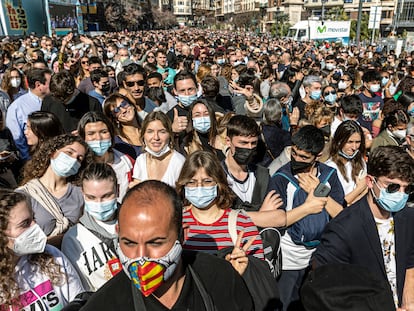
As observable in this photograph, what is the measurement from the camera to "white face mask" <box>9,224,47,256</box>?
2.20m

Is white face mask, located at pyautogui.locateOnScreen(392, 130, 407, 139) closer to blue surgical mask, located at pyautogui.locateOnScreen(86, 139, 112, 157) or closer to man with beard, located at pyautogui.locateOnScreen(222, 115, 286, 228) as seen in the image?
man with beard, located at pyautogui.locateOnScreen(222, 115, 286, 228)

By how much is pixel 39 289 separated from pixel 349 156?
3134 mm

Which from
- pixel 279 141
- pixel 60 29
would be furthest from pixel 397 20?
pixel 279 141

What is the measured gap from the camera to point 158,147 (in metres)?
3.97

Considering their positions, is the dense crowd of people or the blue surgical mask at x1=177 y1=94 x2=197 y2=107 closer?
the dense crowd of people

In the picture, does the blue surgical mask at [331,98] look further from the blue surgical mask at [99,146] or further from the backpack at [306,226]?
the blue surgical mask at [99,146]

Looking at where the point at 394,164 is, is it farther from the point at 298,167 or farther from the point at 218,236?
the point at 218,236

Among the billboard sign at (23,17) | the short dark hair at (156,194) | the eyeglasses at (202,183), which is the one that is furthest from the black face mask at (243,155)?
the billboard sign at (23,17)

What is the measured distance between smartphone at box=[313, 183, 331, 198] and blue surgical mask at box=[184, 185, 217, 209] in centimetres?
89

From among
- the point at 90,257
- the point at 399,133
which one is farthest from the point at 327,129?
the point at 90,257

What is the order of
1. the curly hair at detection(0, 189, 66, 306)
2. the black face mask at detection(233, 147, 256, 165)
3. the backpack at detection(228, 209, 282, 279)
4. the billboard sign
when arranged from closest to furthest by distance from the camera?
the curly hair at detection(0, 189, 66, 306)
the backpack at detection(228, 209, 282, 279)
the black face mask at detection(233, 147, 256, 165)
the billboard sign

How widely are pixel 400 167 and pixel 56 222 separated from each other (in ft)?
8.36

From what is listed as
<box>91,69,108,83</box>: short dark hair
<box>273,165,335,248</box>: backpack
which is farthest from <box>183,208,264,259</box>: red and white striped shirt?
<box>91,69,108,83</box>: short dark hair

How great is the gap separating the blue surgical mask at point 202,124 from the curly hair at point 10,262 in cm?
247
